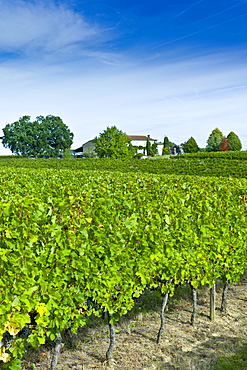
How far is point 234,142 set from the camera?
86.1 metres

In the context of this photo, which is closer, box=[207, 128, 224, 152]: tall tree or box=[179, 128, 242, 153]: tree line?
box=[179, 128, 242, 153]: tree line

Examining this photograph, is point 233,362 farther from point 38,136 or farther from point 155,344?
point 38,136

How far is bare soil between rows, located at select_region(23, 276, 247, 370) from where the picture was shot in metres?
5.22

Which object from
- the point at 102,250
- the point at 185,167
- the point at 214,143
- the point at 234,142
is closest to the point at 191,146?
the point at 214,143

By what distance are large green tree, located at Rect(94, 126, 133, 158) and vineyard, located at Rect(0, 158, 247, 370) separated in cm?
5652

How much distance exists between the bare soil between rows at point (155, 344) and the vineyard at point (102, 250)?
23 centimetres

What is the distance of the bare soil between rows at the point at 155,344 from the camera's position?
5.22 m

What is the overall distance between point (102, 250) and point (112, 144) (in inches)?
2380

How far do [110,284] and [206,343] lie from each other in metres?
2.20

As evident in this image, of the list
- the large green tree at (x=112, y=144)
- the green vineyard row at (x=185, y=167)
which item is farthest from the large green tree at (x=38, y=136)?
the green vineyard row at (x=185, y=167)

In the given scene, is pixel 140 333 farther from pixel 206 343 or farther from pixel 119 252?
pixel 119 252

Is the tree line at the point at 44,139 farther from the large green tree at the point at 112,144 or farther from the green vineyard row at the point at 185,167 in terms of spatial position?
the green vineyard row at the point at 185,167

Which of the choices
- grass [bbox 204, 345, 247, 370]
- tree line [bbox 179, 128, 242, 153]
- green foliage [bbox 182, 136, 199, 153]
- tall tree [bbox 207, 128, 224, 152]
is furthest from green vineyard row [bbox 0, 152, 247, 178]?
tall tree [bbox 207, 128, 224, 152]

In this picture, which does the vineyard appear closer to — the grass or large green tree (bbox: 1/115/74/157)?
the grass
